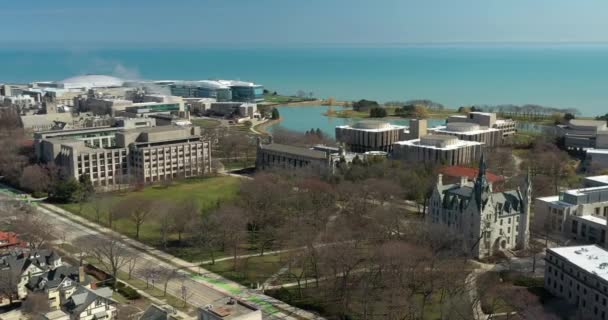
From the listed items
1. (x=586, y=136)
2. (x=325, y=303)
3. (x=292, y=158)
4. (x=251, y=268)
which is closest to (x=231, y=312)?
(x=325, y=303)

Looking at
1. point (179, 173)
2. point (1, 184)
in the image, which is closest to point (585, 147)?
point (179, 173)

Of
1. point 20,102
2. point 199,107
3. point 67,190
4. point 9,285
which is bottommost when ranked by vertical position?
point 9,285

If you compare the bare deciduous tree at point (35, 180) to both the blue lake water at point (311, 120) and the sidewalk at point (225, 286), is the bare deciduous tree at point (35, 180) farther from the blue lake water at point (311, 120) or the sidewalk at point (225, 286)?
the blue lake water at point (311, 120)

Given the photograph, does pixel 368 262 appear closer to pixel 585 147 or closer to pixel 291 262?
pixel 291 262

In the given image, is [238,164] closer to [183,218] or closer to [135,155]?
[135,155]

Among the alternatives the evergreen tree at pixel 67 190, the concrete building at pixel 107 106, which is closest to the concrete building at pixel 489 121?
the concrete building at pixel 107 106

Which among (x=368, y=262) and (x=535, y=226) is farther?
(x=535, y=226)
